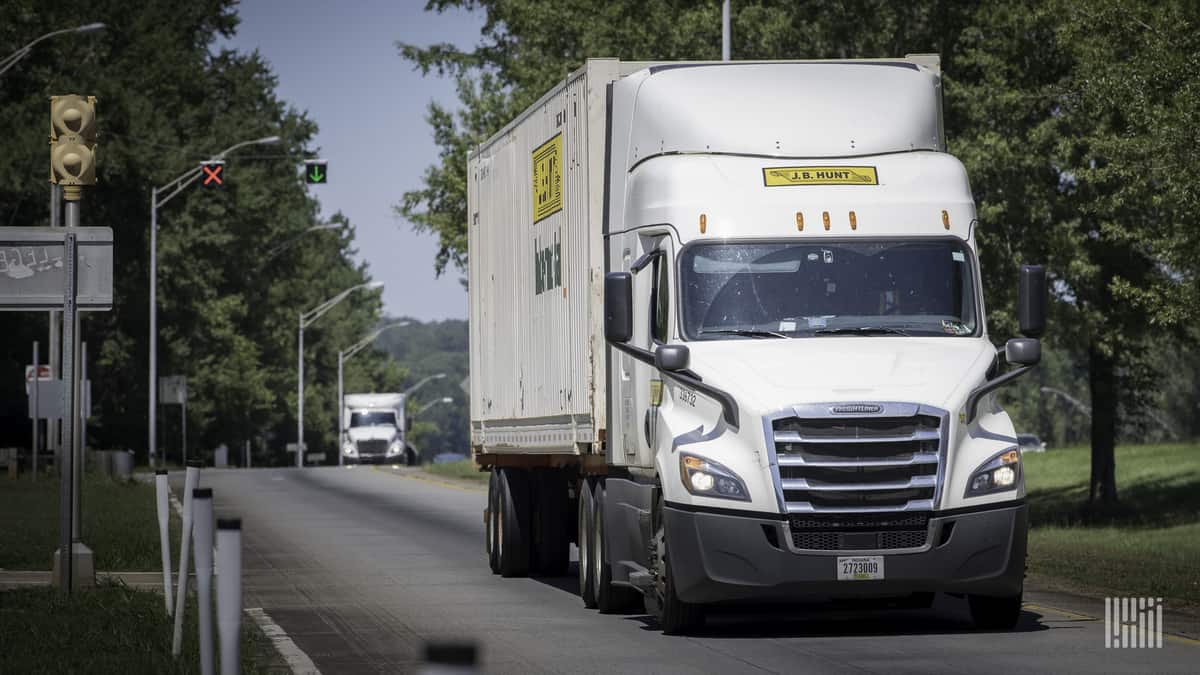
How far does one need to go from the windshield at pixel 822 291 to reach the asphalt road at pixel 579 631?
2176 mm

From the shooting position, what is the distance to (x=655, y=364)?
1484cm

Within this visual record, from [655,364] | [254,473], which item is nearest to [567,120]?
[655,364]

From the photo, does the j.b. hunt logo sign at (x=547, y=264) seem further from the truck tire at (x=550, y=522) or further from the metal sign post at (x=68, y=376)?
the metal sign post at (x=68, y=376)

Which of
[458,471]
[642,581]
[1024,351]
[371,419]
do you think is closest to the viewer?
[1024,351]

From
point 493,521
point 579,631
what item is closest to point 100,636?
point 579,631

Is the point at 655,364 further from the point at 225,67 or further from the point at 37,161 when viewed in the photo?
the point at 225,67

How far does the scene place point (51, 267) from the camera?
1739 centimetres

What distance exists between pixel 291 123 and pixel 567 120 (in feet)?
280

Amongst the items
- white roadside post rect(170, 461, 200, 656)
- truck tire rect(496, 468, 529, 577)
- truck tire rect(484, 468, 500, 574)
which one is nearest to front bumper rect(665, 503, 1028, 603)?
white roadside post rect(170, 461, 200, 656)

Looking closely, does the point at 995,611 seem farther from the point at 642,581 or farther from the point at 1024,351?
the point at 642,581

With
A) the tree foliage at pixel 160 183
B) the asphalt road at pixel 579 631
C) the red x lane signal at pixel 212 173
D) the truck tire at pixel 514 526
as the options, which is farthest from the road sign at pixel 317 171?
the truck tire at pixel 514 526

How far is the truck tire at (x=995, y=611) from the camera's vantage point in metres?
15.0

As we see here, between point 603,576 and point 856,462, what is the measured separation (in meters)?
3.21

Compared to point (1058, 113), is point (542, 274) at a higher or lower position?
lower
